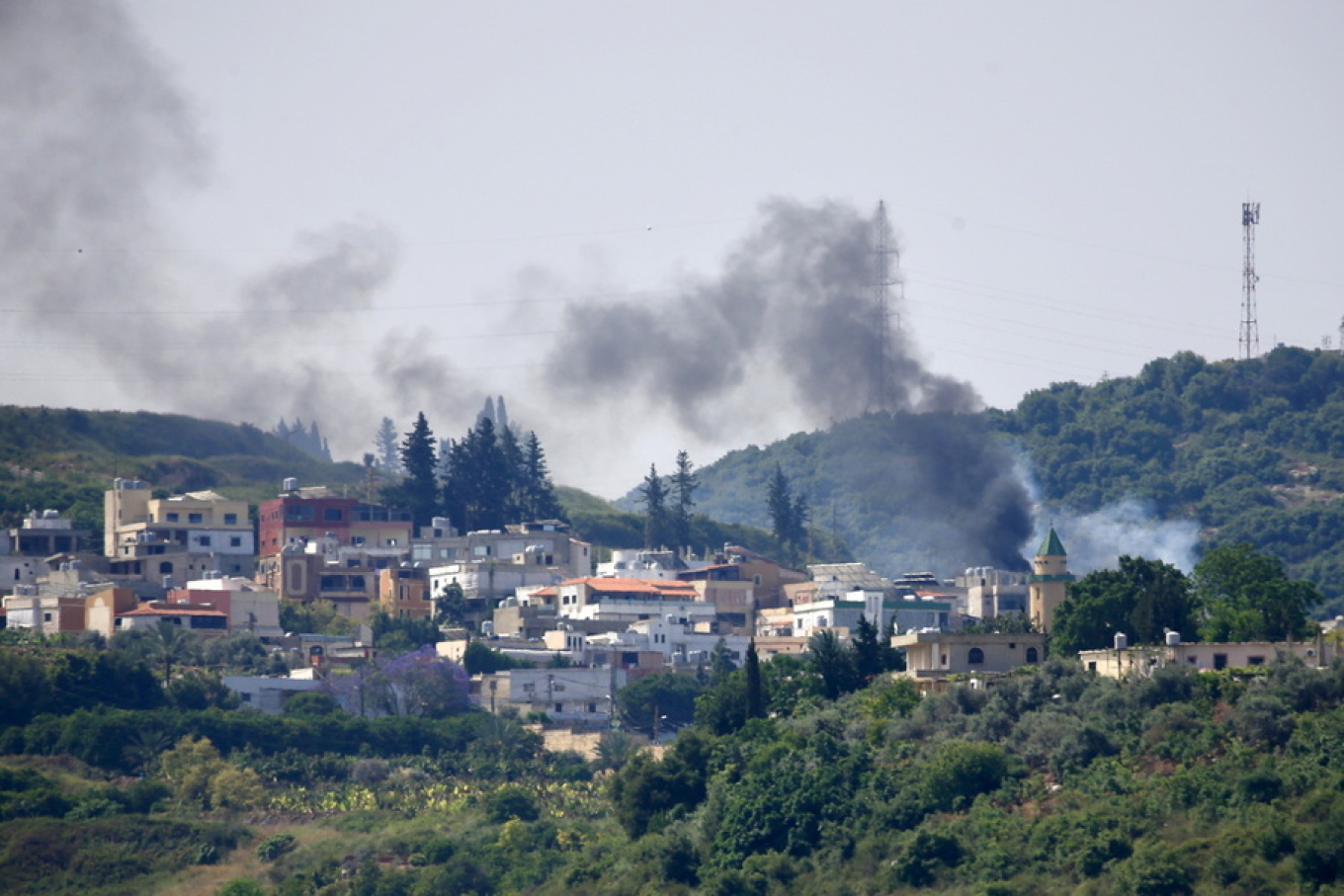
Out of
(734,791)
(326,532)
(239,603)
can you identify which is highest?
(326,532)

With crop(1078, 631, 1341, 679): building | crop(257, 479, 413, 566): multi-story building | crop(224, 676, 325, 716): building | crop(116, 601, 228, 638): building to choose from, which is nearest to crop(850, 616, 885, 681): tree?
crop(1078, 631, 1341, 679): building

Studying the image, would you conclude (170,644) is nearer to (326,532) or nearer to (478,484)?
(326,532)

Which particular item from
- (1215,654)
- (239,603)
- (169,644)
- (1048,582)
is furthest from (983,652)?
(239,603)

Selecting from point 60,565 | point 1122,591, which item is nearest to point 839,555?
point 60,565

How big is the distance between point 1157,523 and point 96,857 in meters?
113

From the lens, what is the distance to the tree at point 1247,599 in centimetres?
9281

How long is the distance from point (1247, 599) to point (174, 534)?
A: 72648 millimetres

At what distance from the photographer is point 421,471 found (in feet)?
547

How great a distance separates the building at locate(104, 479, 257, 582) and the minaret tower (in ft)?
181

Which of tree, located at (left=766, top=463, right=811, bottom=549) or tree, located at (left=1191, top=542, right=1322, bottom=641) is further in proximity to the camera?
tree, located at (left=766, top=463, right=811, bottom=549)

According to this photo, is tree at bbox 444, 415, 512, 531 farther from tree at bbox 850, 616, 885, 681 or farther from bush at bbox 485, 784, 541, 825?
tree at bbox 850, 616, 885, 681

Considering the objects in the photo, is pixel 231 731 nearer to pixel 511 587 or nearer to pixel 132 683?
pixel 132 683

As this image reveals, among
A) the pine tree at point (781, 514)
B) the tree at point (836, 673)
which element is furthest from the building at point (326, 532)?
the tree at point (836, 673)

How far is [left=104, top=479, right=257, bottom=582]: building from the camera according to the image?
146750 mm
